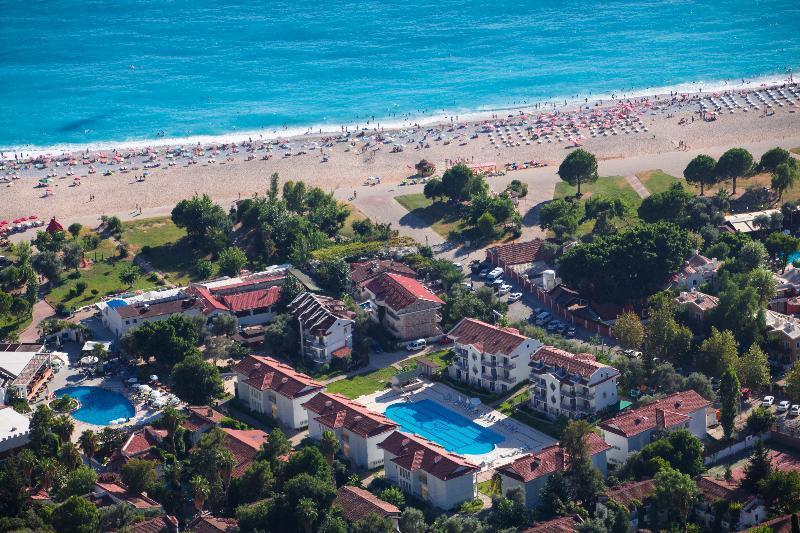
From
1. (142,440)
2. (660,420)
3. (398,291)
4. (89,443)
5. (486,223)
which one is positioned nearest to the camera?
(660,420)

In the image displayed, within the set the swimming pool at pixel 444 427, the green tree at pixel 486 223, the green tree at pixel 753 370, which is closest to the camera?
the swimming pool at pixel 444 427

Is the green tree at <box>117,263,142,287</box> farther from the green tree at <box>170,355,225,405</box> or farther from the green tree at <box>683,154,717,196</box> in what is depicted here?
the green tree at <box>683,154,717,196</box>

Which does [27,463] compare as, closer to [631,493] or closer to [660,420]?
[631,493]

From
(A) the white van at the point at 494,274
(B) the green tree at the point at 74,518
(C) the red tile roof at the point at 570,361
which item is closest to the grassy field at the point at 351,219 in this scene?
(A) the white van at the point at 494,274

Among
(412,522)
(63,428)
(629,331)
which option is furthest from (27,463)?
(629,331)

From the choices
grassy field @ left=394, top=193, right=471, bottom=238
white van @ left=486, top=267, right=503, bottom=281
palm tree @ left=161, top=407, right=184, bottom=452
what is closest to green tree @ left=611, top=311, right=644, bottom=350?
white van @ left=486, top=267, right=503, bottom=281

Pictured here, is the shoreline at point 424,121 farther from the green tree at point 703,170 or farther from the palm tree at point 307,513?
the palm tree at point 307,513

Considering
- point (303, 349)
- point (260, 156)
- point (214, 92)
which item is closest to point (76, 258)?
point (303, 349)
